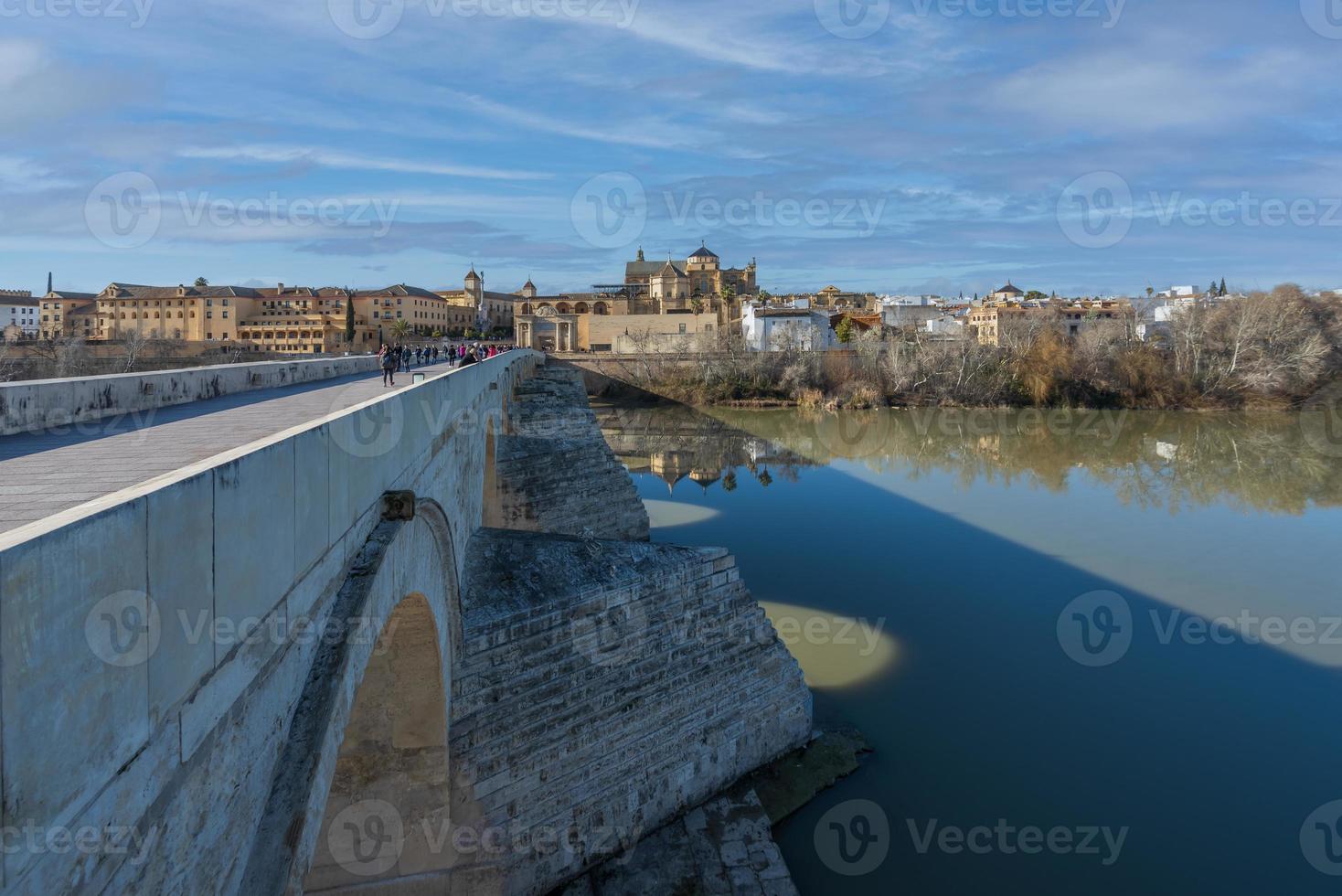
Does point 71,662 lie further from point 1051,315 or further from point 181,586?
point 1051,315

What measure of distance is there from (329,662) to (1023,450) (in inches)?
1454

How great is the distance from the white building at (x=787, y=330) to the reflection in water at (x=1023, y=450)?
33.7ft

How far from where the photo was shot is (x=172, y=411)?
720cm

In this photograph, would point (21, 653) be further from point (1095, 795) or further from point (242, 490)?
point (1095, 795)

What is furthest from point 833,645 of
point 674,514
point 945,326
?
point 945,326

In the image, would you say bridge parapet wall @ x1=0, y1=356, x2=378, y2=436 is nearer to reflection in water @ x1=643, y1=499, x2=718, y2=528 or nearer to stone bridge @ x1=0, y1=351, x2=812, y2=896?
stone bridge @ x1=0, y1=351, x2=812, y2=896

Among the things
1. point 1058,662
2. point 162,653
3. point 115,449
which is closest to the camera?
point 162,653

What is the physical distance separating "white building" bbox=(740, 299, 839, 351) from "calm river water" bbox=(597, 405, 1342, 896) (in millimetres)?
28550

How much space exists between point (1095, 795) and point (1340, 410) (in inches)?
2035

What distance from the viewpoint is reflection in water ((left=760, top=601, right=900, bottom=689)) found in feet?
42.4

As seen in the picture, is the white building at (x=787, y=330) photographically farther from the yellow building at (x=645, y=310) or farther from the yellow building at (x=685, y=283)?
the yellow building at (x=685, y=283)

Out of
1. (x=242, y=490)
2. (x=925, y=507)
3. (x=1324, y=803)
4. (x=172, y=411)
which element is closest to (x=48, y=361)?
(x=172, y=411)

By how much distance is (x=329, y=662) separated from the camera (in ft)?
10.6

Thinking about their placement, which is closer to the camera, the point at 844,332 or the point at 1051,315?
the point at 1051,315
